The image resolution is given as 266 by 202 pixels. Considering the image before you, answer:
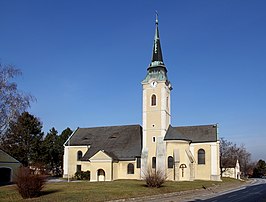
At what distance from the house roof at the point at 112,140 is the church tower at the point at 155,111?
2.43 metres

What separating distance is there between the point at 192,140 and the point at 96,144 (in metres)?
15.9

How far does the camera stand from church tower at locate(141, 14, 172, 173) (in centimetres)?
4681

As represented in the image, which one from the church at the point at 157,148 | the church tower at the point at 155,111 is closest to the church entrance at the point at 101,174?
the church at the point at 157,148

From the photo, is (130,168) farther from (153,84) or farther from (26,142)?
(26,142)

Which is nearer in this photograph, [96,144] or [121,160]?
[121,160]

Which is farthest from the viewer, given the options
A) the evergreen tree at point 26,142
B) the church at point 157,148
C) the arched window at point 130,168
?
the evergreen tree at point 26,142

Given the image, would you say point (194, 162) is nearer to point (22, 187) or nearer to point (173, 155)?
point (173, 155)

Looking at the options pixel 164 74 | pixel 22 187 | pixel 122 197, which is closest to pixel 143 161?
pixel 164 74

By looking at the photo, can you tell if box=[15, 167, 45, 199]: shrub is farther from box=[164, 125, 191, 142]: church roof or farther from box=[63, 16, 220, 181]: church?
box=[164, 125, 191, 142]: church roof

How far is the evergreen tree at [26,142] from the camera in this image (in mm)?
60053

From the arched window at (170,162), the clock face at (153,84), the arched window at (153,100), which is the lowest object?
the arched window at (170,162)

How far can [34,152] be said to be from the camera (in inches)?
2422

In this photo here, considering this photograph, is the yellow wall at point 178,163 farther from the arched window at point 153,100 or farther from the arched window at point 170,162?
the arched window at point 153,100

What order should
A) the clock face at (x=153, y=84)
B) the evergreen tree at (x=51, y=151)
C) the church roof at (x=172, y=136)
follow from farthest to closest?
1. the evergreen tree at (x=51, y=151)
2. the clock face at (x=153, y=84)
3. the church roof at (x=172, y=136)
